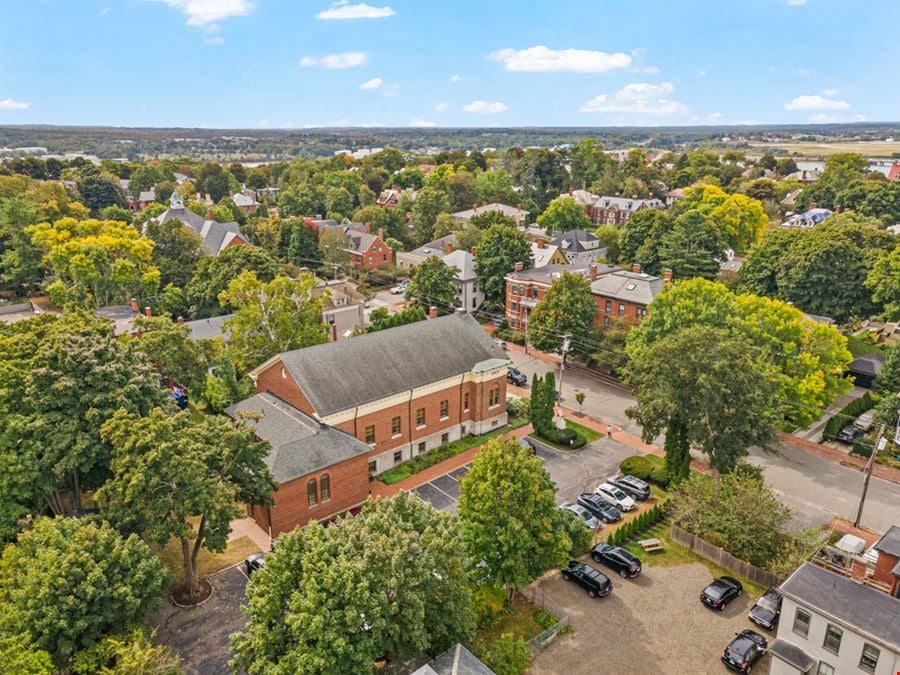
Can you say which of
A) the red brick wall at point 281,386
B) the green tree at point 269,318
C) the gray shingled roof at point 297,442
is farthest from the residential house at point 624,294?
the gray shingled roof at point 297,442

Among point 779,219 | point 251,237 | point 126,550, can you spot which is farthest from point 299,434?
point 779,219

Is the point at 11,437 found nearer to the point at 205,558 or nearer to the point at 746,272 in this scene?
the point at 205,558

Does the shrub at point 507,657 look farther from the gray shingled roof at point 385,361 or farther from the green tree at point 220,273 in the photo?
the green tree at point 220,273

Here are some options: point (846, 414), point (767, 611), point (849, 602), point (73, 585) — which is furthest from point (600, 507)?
point (73, 585)

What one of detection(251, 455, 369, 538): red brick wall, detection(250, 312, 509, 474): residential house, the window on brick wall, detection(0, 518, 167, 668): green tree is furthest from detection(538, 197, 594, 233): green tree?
detection(0, 518, 167, 668): green tree

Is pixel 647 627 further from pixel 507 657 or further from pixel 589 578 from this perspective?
pixel 507 657

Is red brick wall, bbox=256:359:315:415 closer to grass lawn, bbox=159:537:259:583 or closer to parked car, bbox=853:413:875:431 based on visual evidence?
grass lawn, bbox=159:537:259:583

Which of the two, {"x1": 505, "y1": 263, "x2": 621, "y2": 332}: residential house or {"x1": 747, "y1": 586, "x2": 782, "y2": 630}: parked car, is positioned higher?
{"x1": 505, "y1": 263, "x2": 621, "y2": 332}: residential house
